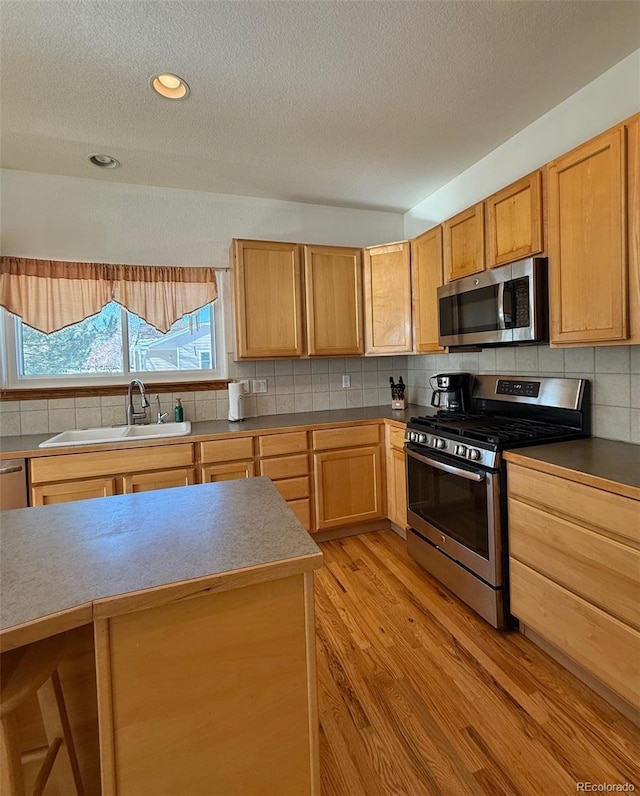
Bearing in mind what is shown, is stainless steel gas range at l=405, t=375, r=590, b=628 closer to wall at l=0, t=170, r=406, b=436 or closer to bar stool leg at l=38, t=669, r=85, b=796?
wall at l=0, t=170, r=406, b=436

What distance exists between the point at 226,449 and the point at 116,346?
1.20 meters

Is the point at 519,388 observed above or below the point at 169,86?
below

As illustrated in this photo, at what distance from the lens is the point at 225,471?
2.61 metres

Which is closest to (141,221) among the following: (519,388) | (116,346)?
(116,346)

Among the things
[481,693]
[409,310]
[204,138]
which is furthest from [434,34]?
[481,693]

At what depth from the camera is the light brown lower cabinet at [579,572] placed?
134 centimetres

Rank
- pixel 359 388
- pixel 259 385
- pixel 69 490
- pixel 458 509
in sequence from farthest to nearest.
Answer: pixel 359 388 → pixel 259 385 → pixel 69 490 → pixel 458 509

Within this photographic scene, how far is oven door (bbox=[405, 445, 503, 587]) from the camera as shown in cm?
186

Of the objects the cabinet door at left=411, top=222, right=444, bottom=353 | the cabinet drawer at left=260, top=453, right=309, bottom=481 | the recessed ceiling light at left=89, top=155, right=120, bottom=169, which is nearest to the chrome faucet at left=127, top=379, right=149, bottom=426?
the cabinet drawer at left=260, top=453, right=309, bottom=481

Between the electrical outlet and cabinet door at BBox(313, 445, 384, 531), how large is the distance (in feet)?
2.54

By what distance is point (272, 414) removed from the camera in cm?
327

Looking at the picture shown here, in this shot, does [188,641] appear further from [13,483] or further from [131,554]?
[13,483]

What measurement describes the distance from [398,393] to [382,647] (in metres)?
1.99

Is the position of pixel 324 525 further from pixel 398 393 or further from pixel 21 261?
pixel 21 261
